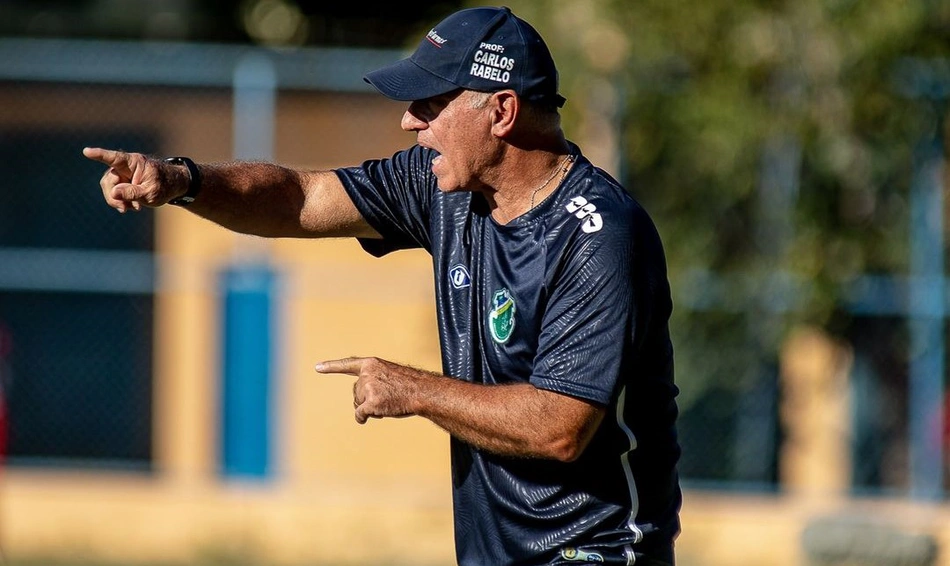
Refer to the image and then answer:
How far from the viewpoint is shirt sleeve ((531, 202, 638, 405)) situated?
13.5 feet

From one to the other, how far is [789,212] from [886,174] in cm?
61

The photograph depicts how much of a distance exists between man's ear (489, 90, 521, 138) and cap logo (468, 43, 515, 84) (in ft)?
0.15

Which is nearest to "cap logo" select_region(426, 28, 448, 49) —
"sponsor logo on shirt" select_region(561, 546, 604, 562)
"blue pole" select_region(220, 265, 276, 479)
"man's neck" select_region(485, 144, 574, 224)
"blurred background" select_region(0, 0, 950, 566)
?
"man's neck" select_region(485, 144, 574, 224)

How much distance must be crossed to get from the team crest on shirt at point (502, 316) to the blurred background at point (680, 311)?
5286 mm

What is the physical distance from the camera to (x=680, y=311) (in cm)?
973

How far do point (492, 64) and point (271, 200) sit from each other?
90 cm

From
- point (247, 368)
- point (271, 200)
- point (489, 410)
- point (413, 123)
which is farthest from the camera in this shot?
point (247, 368)

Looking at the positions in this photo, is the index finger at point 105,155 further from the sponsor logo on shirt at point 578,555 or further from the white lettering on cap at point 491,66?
the sponsor logo on shirt at point 578,555

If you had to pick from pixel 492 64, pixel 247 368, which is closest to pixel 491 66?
pixel 492 64

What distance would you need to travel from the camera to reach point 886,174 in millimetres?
9570

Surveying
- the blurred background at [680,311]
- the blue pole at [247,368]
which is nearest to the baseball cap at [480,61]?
the blurred background at [680,311]

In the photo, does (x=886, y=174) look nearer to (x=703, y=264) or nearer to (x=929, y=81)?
(x=929, y=81)

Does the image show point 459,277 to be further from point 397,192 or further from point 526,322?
point 397,192

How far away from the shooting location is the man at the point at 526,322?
4.10m
